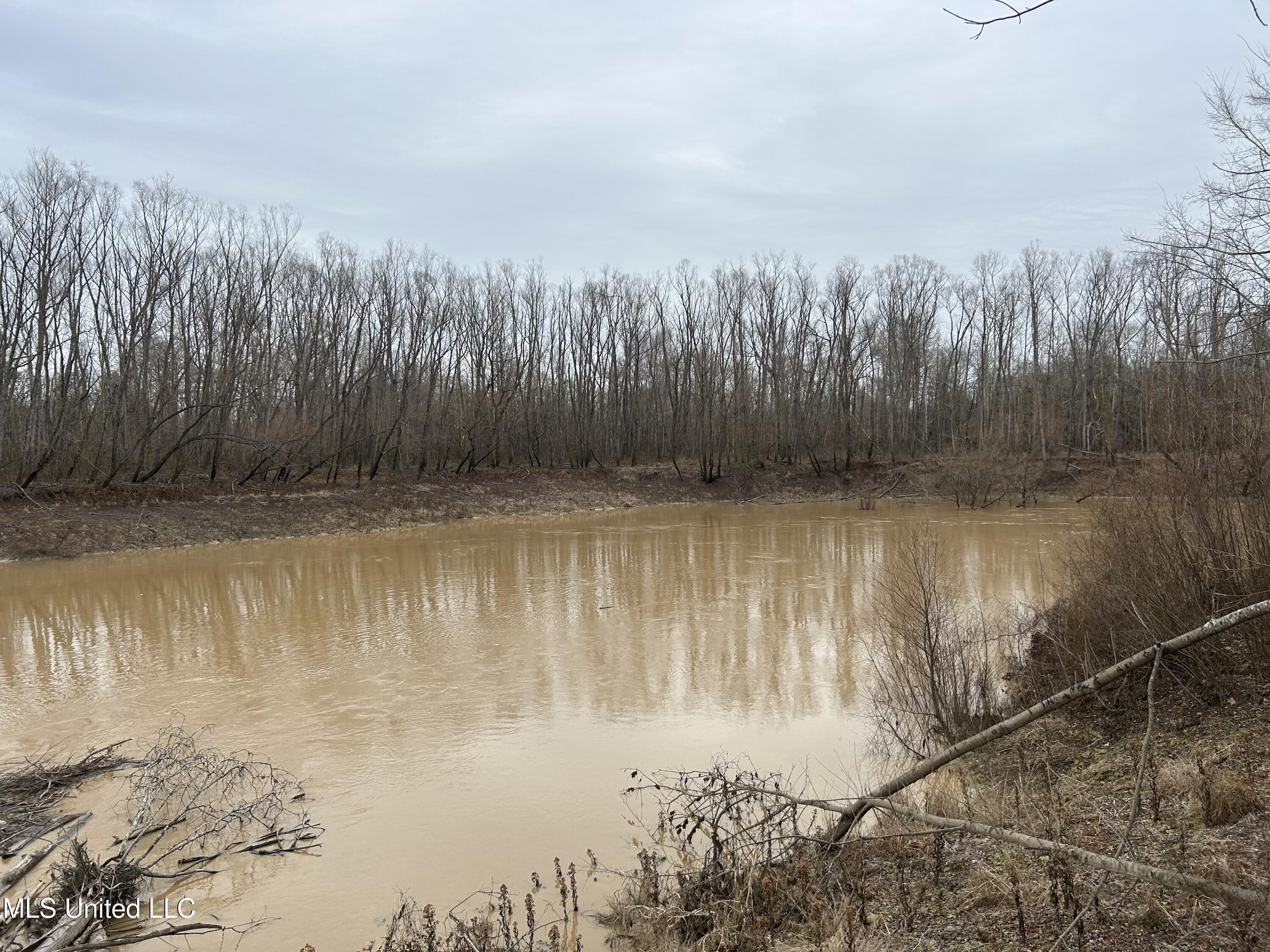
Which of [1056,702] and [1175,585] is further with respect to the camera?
[1175,585]

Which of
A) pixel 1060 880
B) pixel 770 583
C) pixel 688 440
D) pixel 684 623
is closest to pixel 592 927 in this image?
pixel 1060 880

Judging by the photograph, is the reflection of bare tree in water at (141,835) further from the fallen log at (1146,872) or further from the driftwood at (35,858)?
the fallen log at (1146,872)

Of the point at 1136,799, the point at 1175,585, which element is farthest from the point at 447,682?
the point at 1136,799

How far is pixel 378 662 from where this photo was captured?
41.7 ft

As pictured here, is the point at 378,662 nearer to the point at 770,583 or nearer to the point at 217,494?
the point at 770,583

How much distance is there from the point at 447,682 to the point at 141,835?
5781 mm

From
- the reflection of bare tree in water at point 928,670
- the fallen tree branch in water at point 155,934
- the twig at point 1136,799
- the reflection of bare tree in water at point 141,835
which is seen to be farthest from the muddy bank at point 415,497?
the fallen tree branch in water at point 155,934

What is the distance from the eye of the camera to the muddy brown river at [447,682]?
21.1ft

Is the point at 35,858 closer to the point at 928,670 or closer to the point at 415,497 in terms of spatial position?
the point at 928,670

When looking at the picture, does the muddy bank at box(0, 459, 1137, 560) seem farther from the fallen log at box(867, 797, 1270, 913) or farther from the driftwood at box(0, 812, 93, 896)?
the driftwood at box(0, 812, 93, 896)

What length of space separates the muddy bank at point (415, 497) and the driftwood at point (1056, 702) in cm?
696

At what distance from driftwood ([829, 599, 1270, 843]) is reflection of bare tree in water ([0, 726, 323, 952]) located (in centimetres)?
429

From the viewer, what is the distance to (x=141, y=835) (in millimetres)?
5809

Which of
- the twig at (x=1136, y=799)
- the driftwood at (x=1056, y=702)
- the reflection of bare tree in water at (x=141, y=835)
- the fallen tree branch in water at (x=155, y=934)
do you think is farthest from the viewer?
the reflection of bare tree in water at (x=141, y=835)
